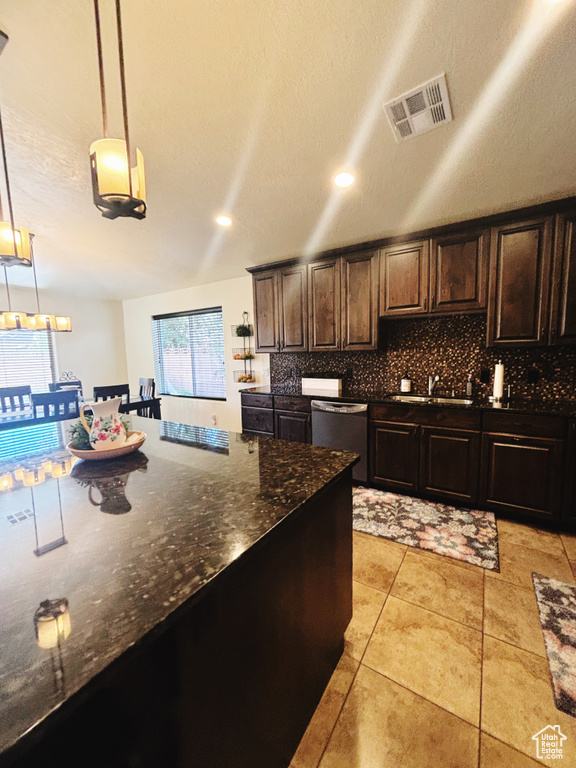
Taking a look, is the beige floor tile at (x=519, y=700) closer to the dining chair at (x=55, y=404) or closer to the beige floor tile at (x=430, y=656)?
the beige floor tile at (x=430, y=656)

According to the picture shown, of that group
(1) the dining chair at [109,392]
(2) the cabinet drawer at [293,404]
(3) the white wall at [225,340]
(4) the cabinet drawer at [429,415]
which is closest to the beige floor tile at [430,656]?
(4) the cabinet drawer at [429,415]

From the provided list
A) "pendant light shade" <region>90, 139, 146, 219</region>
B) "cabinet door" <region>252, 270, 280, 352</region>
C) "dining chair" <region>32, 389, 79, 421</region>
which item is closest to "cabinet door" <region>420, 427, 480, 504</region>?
"cabinet door" <region>252, 270, 280, 352</region>

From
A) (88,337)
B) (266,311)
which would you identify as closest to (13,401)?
(88,337)

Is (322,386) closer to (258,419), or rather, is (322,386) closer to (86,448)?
(258,419)

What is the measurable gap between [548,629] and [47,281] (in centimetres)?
621

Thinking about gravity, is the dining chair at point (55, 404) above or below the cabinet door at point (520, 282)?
below

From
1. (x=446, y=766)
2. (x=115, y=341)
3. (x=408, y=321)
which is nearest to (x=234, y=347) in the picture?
(x=408, y=321)

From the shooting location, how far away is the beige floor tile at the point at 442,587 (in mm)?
1614

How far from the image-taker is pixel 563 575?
6.04ft

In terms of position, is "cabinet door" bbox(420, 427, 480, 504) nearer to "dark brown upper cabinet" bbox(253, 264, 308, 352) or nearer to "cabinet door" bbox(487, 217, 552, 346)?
"cabinet door" bbox(487, 217, 552, 346)

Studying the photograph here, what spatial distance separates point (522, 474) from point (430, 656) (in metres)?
1.53

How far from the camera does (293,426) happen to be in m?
3.33

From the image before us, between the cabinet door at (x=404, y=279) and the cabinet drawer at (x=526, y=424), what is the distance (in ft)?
A: 3.54

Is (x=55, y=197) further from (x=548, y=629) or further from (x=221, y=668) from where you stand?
(x=548, y=629)
